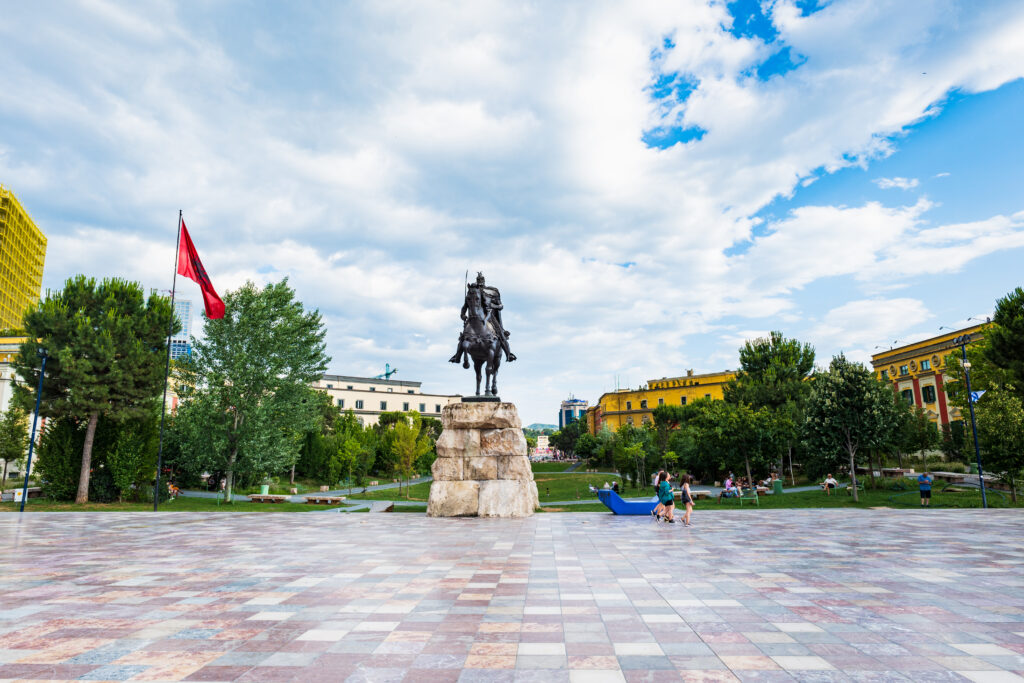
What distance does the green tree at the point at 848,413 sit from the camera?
27.2 meters

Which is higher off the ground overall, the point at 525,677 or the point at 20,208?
A: the point at 20,208

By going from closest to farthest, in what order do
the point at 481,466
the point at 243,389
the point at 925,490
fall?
the point at 481,466
the point at 925,490
the point at 243,389

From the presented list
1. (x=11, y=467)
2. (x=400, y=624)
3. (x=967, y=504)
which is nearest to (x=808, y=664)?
(x=400, y=624)

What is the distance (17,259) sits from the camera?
71062mm

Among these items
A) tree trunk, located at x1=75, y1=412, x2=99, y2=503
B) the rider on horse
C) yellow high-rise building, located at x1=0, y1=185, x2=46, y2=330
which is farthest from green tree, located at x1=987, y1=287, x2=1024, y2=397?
yellow high-rise building, located at x1=0, y1=185, x2=46, y2=330

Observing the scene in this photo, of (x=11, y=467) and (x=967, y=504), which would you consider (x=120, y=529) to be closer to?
(x=967, y=504)

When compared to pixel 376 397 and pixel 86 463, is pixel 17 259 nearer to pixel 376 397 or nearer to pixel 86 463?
pixel 376 397

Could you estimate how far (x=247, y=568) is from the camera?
9047 mm

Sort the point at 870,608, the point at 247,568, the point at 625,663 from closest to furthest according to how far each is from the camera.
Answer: the point at 625,663 → the point at 870,608 → the point at 247,568

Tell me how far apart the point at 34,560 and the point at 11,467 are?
185 feet

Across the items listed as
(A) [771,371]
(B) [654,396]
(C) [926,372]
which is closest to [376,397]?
(B) [654,396]

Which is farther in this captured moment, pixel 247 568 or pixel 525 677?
pixel 247 568

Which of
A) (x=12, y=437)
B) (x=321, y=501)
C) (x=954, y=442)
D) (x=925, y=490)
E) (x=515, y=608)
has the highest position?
(x=12, y=437)

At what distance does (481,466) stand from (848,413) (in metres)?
21.1
